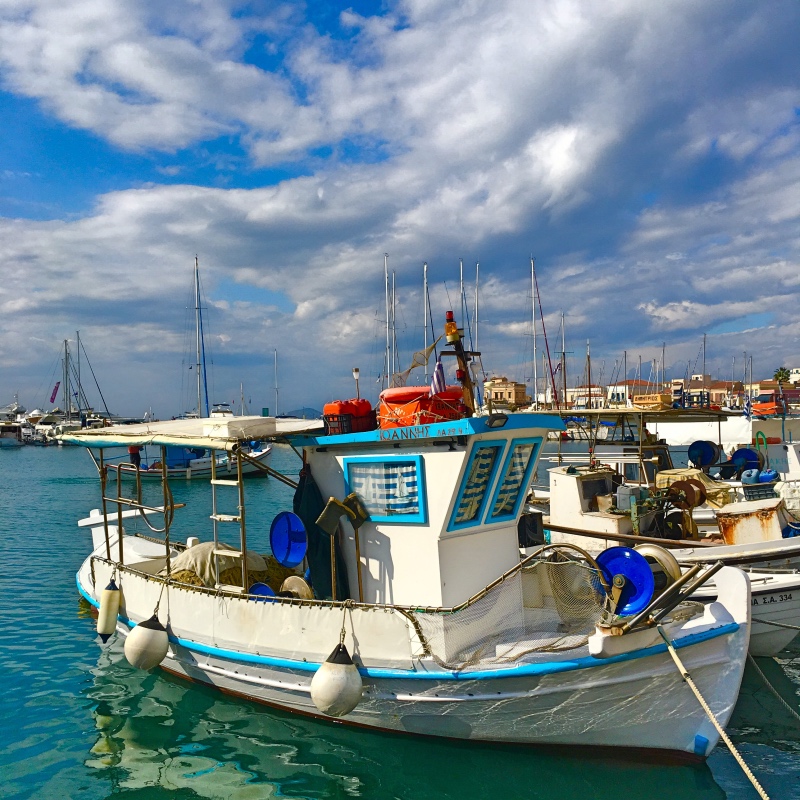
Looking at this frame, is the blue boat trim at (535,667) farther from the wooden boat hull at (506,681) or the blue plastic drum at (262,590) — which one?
the blue plastic drum at (262,590)

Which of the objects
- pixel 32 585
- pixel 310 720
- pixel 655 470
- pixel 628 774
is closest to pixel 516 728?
pixel 628 774

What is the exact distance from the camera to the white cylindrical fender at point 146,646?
871 centimetres

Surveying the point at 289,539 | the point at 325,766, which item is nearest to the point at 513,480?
the point at 289,539

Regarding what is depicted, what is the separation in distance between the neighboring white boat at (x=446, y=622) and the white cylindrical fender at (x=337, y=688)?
15 mm

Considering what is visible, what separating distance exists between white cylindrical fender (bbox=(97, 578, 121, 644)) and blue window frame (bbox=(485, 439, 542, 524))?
5973mm

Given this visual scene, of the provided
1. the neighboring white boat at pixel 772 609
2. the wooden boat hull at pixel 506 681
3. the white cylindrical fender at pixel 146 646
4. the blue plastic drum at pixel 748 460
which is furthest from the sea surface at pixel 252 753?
the blue plastic drum at pixel 748 460

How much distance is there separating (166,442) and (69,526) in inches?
782

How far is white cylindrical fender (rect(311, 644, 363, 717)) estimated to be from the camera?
7.11 meters

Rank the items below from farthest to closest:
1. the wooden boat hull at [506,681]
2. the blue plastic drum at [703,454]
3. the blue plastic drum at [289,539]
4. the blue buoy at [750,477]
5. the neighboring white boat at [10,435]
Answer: the neighboring white boat at [10,435], the blue plastic drum at [703,454], the blue buoy at [750,477], the blue plastic drum at [289,539], the wooden boat hull at [506,681]

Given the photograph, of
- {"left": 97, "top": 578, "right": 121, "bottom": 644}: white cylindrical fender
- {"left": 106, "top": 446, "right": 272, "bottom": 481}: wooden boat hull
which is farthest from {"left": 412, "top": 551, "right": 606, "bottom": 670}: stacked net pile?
{"left": 106, "top": 446, "right": 272, "bottom": 481}: wooden boat hull

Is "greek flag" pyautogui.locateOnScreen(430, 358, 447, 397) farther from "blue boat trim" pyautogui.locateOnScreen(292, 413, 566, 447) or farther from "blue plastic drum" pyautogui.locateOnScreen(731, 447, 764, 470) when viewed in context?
"blue plastic drum" pyautogui.locateOnScreen(731, 447, 764, 470)

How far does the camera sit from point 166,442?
30.6 feet

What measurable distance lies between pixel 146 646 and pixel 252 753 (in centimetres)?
200

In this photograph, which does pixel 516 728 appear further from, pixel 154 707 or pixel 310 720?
pixel 154 707
